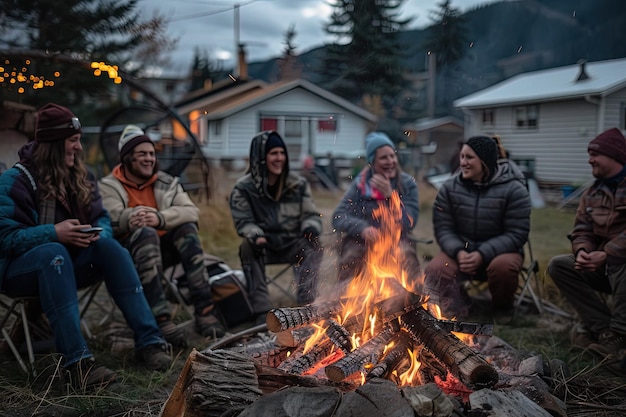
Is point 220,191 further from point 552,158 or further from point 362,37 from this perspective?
point 552,158

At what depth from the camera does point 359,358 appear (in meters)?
2.36

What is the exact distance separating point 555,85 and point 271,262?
1412 cm

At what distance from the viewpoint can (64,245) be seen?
3.12 metres

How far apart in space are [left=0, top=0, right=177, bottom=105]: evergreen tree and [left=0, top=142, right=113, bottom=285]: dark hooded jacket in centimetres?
433

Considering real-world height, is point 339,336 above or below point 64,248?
below

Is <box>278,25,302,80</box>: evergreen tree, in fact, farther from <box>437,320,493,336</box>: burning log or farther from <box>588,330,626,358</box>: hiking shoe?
<box>588,330,626,358</box>: hiking shoe

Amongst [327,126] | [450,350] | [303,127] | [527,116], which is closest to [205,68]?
[327,126]

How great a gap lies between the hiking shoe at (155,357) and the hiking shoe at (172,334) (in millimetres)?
247

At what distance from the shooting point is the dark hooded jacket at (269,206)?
175 inches

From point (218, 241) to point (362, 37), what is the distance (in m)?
3.44

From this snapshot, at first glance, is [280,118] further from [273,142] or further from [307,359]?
[307,359]

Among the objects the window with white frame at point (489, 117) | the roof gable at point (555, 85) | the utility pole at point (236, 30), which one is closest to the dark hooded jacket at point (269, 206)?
the utility pole at point (236, 30)

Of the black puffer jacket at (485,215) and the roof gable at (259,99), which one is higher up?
the roof gable at (259,99)

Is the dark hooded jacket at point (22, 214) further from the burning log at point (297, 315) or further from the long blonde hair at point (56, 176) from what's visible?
the burning log at point (297, 315)
